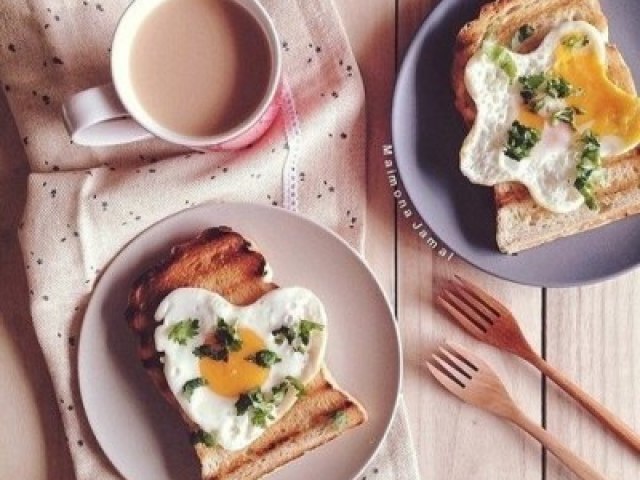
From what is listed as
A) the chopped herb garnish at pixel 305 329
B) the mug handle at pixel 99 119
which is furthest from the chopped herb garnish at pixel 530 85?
the mug handle at pixel 99 119

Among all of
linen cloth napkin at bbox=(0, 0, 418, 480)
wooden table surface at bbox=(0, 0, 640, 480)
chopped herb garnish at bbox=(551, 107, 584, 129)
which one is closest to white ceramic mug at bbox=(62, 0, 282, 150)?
linen cloth napkin at bbox=(0, 0, 418, 480)

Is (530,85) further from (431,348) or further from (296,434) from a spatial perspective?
(296,434)

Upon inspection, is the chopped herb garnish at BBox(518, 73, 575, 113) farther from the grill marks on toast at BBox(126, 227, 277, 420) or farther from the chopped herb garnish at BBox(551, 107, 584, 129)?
the grill marks on toast at BBox(126, 227, 277, 420)


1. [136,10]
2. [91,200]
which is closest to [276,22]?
[136,10]

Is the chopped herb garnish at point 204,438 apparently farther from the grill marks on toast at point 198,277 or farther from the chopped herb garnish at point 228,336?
the chopped herb garnish at point 228,336

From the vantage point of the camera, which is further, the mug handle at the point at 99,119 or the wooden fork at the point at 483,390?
the wooden fork at the point at 483,390

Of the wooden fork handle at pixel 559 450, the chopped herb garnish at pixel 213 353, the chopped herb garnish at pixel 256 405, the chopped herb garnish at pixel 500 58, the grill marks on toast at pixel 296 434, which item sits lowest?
the wooden fork handle at pixel 559 450

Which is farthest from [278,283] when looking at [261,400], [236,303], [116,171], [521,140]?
[521,140]
